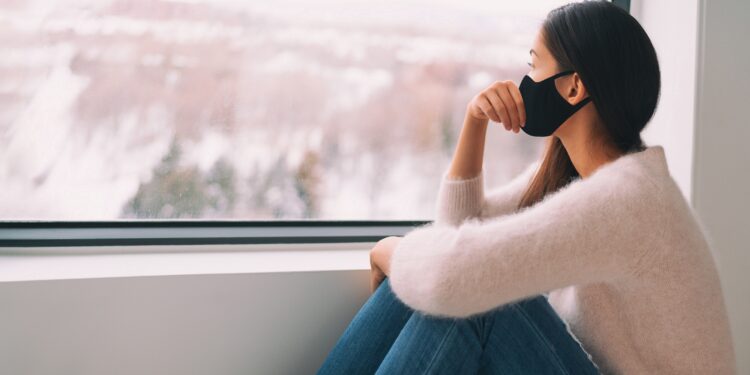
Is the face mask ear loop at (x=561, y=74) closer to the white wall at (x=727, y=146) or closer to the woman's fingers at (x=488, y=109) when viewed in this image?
the woman's fingers at (x=488, y=109)

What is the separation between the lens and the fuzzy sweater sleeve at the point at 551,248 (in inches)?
30.5

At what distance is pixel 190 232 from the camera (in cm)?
134

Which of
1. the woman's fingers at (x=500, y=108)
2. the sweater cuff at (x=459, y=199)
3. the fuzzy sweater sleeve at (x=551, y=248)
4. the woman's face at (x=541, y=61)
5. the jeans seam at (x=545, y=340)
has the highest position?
the woman's face at (x=541, y=61)

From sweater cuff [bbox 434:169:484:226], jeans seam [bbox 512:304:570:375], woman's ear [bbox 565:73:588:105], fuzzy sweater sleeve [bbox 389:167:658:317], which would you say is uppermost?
woman's ear [bbox 565:73:588:105]

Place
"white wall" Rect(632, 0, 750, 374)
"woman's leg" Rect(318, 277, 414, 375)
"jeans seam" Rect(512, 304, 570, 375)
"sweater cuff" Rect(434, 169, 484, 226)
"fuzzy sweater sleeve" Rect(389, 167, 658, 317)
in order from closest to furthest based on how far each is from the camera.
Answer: "fuzzy sweater sleeve" Rect(389, 167, 658, 317) → "jeans seam" Rect(512, 304, 570, 375) → "woman's leg" Rect(318, 277, 414, 375) → "sweater cuff" Rect(434, 169, 484, 226) → "white wall" Rect(632, 0, 750, 374)

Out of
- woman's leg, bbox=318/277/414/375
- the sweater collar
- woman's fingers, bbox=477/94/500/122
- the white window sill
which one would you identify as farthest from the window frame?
the sweater collar

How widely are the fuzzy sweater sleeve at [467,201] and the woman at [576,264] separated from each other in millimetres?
176

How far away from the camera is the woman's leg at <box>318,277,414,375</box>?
1037 millimetres

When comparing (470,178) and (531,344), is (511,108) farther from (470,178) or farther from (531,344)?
(531,344)

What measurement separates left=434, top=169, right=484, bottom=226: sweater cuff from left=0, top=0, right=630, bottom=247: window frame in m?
0.33

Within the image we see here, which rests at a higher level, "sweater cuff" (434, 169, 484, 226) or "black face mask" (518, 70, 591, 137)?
"black face mask" (518, 70, 591, 137)

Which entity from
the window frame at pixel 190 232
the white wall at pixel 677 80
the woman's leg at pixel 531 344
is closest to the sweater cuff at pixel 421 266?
the woman's leg at pixel 531 344

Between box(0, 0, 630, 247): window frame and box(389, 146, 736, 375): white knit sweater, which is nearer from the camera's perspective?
box(389, 146, 736, 375): white knit sweater

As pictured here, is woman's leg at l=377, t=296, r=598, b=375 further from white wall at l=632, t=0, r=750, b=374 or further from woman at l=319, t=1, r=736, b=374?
white wall at l=632, t=0, r=750, b=374
